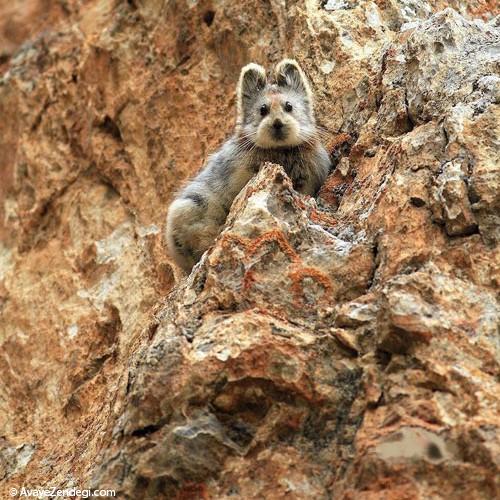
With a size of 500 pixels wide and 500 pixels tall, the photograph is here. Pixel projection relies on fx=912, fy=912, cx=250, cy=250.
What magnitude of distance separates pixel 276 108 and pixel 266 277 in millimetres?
2797

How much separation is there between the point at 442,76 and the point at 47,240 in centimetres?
570

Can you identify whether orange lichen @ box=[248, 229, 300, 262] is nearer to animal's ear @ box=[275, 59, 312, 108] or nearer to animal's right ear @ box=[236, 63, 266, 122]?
animal's right ear @ box=[236, 63, 266, 122]

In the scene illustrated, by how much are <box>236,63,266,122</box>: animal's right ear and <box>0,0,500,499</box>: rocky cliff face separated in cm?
74

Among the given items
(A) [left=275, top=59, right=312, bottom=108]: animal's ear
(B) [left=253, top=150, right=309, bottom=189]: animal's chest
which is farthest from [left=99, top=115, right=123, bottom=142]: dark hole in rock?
(B) [left=253, top=150, right=309, bottom=189]: animal's chest

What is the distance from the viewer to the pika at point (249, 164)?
29.3 ft

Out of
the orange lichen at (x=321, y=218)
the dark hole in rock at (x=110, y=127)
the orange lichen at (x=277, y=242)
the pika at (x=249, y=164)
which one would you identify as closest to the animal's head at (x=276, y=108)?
the pika at (x=249, y=164)

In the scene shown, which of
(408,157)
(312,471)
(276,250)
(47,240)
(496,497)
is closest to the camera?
(496,497)

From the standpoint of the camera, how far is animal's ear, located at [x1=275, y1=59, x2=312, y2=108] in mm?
9609

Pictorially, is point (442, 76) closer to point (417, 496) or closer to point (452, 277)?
point (452, 277)

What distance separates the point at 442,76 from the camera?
8414mm

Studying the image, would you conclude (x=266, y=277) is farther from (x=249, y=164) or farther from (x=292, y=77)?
(x=292, y=77)

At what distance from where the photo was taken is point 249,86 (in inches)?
384

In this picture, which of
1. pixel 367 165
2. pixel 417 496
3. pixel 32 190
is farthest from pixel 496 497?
pixel 32 190

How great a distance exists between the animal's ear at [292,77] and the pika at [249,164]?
1 centimetres
